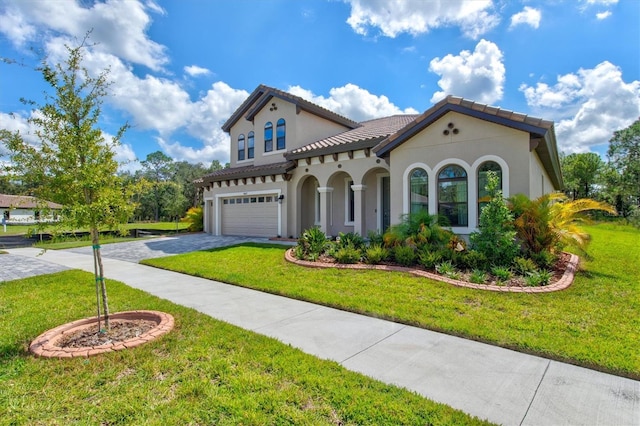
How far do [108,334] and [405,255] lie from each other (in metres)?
6.88

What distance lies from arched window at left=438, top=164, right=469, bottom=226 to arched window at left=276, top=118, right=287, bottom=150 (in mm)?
9560

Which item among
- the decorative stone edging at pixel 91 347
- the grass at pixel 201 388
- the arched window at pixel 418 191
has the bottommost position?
the grass at pixel 201 388

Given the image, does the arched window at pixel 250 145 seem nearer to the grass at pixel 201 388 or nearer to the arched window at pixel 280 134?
the arched window at pixel 280 134

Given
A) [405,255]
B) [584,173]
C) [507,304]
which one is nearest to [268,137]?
[405,255]

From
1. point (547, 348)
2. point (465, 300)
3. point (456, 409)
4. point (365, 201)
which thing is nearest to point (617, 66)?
point (365, 201)

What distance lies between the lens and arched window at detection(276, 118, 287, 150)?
1773 cm

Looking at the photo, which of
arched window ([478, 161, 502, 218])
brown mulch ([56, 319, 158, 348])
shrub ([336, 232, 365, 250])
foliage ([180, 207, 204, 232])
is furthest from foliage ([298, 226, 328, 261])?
foliage ([180, 207, 204, 232])

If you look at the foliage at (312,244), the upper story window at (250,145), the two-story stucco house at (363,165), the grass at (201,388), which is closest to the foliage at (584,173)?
the two-story stucco house at (363,165)

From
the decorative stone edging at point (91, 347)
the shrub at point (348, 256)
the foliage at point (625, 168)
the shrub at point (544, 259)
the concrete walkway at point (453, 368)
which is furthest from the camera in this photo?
the foliage at point (625, 168)

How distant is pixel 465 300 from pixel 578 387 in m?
2.84

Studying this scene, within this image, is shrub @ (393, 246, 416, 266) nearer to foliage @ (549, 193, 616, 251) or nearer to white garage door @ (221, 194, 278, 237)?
foliage @ (549, 193, 616, 251)

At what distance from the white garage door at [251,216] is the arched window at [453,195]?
9288mm

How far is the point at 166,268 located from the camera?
1002cm

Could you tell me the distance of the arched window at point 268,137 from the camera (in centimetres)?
1842
